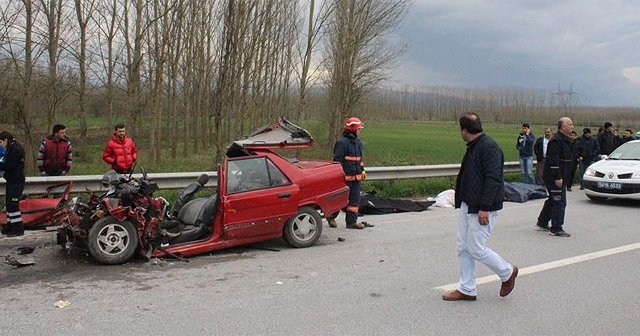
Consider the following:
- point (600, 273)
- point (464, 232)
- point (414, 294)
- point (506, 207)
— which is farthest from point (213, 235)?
point (506, 207)

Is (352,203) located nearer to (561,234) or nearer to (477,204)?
(561,234)

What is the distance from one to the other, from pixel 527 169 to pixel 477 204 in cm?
1092

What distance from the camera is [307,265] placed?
6523 millimetres

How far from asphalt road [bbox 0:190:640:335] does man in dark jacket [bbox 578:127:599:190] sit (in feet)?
27.7

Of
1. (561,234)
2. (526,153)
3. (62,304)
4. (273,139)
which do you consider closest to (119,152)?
(273,139)

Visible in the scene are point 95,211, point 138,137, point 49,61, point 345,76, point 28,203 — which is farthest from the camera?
point 138,137

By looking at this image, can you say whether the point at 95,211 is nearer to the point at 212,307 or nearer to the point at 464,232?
Result: the point at 212,307

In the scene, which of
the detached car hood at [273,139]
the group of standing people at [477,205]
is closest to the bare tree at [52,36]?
the detached car hood at [273,139]

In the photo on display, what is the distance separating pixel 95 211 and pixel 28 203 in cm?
293

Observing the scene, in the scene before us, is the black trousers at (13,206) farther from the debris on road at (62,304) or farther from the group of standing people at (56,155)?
the debris on road at (62,304)

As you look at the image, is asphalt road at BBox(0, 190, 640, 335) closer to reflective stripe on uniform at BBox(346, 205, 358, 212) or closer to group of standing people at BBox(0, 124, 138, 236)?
reflective stripe on uniform at BBox(346, 205, 358, 212)

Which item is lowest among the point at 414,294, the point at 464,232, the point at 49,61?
the point at 414,294

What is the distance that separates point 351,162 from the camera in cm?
895

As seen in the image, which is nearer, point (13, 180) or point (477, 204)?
point (477, 204)
